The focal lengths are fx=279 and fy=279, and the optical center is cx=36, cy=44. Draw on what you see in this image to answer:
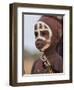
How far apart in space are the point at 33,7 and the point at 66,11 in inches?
8.9

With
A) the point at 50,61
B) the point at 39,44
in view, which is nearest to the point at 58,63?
the point at 50,61

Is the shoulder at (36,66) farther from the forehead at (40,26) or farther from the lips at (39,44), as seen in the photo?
the forehead at (40,26)

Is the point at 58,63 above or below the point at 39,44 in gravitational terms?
below

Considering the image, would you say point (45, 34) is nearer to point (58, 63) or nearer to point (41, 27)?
point (41, 27)

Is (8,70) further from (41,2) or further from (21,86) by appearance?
(41,2)

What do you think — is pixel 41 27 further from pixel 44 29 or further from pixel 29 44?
pixel 29 44

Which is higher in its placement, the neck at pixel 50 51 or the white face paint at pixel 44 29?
the white face paint at pixel 44 29

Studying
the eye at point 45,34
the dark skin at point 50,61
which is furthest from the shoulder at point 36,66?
the eye at point 45,34

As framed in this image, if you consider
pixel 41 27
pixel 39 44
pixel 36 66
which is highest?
pixel 41 27

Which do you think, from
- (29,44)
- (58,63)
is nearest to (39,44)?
(29,44)

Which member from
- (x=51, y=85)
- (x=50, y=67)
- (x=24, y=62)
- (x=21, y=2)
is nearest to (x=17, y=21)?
(x=21, y=2)

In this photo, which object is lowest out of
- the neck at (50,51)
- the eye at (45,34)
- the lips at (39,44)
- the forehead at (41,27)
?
the neck at (50,51)

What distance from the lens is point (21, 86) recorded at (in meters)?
1.67

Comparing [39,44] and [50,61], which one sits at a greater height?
[39,44]
